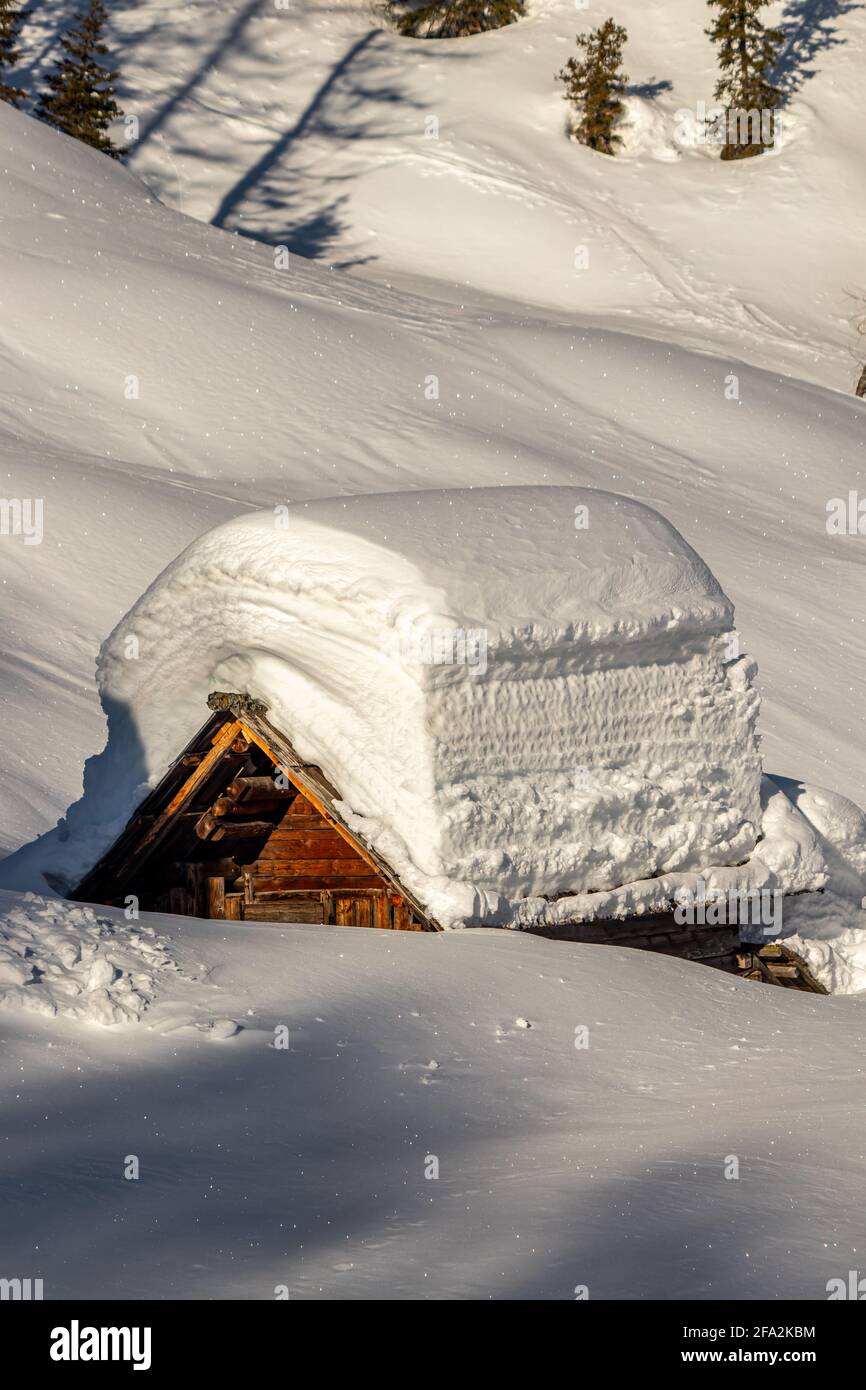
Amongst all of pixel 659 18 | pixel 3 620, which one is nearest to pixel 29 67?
pixel 659 18

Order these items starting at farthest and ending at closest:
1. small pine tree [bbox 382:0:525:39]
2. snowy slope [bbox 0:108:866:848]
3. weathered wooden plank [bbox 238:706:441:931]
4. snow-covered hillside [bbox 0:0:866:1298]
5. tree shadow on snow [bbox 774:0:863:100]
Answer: small pine tree [bbox 382:0:525:39]
tree shadow on snow [bbox 774:0:863:100]
snowy slope [bbox 0:108:866:848]
weathered wooden plank [bbox 238:706:441:931]
snow-covered hillside [bbox 0:0:866:1298]

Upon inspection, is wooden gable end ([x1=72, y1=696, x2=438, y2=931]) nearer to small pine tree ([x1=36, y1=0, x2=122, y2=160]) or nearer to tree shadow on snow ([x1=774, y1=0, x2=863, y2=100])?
small pine tree ([x1=36, y1=0, x2=122, y2=160])

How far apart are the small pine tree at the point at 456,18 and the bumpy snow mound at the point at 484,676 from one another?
3265 cm

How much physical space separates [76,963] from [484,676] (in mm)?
1899

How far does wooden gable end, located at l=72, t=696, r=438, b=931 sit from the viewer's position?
7.09m

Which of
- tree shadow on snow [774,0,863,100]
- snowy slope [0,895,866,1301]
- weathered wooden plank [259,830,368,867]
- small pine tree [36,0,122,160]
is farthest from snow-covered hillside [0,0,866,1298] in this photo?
small pine tree [36,0,122,160]

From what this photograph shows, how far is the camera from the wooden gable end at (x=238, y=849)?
23.3 ft

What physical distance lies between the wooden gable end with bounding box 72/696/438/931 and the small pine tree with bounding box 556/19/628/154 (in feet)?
90.7

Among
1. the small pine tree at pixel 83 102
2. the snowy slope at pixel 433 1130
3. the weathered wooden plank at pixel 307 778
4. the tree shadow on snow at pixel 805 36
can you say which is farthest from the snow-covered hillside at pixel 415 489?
the small pine tree at pixel 83 102

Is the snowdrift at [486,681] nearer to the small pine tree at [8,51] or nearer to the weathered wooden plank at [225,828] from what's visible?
the weathered wooden plank at [225,828]

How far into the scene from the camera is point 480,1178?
4332 millimetres

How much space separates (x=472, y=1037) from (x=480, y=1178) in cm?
117

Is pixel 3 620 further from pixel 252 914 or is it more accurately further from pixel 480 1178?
pixel 480 1178

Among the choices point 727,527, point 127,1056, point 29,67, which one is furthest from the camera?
point 29,67
